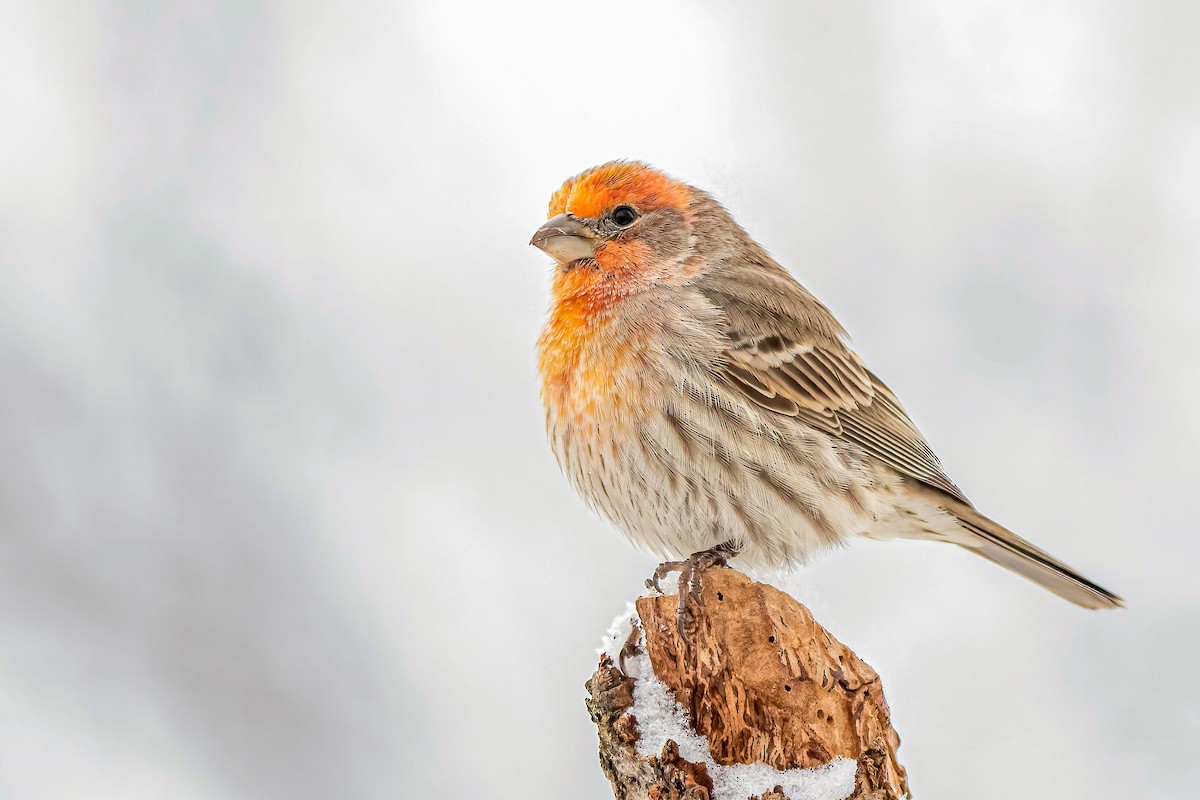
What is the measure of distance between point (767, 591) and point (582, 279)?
1.81m

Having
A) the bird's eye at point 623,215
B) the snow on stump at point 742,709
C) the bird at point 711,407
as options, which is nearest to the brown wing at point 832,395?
the bird at point 711,407

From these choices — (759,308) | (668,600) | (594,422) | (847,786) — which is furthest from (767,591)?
(759,308)

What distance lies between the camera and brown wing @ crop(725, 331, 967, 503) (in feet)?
14.0

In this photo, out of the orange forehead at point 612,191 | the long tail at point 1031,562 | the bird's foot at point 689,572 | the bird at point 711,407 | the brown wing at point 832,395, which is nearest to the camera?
the bird's foot at point 689,572

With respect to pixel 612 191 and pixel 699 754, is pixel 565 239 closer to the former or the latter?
pixel 612 191

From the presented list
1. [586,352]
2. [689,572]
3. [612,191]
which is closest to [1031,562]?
[689,572]

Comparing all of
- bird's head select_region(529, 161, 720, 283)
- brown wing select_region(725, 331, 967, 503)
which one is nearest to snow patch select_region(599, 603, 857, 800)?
brown wing select_region(725, 331, 967, 503)

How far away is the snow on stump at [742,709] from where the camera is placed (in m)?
2.79

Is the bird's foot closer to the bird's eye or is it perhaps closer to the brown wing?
the brown wing

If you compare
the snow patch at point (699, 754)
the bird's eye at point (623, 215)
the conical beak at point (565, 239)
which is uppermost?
the bird's eye at point (623, 215)

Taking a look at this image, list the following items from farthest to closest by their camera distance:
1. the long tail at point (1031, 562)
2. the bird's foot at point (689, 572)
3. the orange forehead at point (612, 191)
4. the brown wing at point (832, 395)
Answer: the orange forehead at point (612, 191), the long tail at point (1031, 562), the brown wing at point (832, 395), the bird's foot at point (689, 572)

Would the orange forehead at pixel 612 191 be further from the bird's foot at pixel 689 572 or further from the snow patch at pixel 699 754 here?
the snow patch at pixel 699 754

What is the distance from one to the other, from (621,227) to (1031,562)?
2205 millimetres

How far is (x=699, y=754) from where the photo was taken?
2.88 meters
